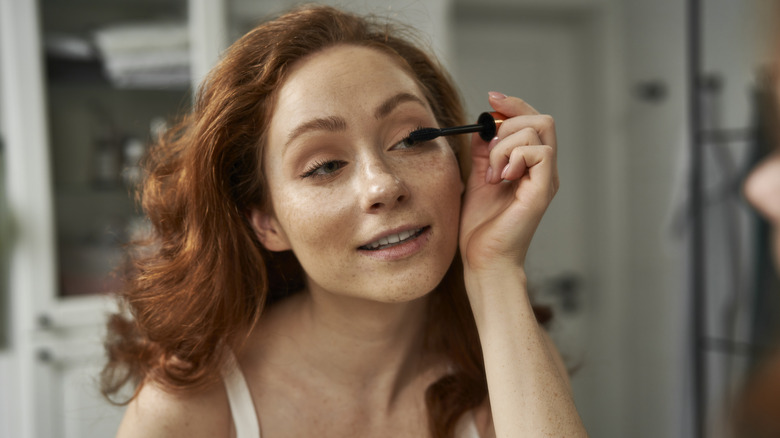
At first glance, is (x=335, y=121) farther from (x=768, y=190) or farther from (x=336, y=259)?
(x=768, y=190)

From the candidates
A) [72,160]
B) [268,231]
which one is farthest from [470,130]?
[72,160]

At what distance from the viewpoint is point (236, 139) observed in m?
0.81

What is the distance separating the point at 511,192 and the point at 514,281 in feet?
0.41

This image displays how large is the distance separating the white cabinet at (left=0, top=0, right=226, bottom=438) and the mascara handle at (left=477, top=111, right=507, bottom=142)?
3.14 feet

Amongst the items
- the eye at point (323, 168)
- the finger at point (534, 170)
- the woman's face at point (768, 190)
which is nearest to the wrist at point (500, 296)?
the finger at point (534, 170)

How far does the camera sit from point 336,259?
2.39ft

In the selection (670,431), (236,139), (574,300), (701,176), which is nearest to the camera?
(236,139)

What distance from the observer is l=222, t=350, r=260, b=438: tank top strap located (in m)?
0.83

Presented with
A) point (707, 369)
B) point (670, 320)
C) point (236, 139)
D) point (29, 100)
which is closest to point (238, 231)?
point (236, 139)

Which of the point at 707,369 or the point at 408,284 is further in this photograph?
the point at 707,369

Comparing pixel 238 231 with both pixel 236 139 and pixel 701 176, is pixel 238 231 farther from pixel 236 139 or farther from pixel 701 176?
pixel 701 176

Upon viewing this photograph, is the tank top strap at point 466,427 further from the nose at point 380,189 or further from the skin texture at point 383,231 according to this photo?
the nose at point 380,189

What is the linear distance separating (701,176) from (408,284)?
3.66 feet

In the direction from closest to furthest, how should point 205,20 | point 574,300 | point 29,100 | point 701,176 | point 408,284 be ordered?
point 408,284 → point 701,176 → point 29,100 → point 205,20 → point 574,300
